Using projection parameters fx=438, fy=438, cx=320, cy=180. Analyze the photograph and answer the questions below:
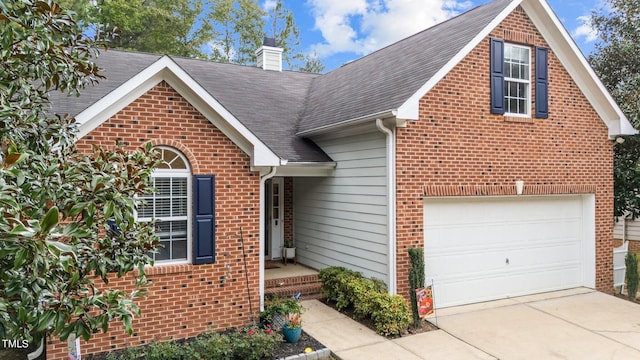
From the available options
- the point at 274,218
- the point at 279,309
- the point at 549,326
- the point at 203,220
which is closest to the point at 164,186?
the point at 203,220

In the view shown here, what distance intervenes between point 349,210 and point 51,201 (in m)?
7.08

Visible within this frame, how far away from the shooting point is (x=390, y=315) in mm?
7473

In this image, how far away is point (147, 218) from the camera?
7.06 m

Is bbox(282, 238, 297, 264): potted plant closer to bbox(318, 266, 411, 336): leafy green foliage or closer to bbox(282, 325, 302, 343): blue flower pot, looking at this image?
bbox(318, 266, 411, 336): leafy green foliage

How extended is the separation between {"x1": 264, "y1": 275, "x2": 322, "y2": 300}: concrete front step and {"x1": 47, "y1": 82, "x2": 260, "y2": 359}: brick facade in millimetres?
1607

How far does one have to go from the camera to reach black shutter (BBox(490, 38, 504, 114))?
9.20 metres

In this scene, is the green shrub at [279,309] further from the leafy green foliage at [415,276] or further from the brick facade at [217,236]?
the leafy green foliage at [415,276]

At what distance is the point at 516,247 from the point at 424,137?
140 inches

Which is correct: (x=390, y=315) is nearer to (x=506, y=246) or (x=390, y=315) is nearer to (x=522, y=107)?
→ (x=506, y=246)

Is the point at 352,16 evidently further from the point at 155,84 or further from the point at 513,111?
the point at 155,84

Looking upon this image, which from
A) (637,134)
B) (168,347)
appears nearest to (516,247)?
(637,134)

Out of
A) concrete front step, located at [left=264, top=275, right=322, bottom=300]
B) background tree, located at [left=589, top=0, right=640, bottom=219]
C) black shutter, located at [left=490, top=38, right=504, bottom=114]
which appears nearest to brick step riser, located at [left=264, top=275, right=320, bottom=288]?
concrete front step, located at [left=264, top=275, right=322, bottom=300]

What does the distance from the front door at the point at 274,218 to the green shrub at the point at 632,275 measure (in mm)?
8282

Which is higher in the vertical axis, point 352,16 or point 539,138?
point 352,16
